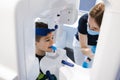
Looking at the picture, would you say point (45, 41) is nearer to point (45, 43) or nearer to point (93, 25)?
point (45, 43)

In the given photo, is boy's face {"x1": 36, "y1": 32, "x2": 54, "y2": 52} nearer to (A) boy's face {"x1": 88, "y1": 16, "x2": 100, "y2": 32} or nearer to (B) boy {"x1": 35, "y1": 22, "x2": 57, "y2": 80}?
(B) boy {"x1": 35, "y1": 22, "x2": 57, "y2": 80}

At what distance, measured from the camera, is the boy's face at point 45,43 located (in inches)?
31.0

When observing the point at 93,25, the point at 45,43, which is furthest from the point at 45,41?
the point at 93,25

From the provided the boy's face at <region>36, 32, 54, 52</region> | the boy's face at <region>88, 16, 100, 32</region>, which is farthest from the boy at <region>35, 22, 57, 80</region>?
the boy's face at <region>88, 16, 100, 32</region>

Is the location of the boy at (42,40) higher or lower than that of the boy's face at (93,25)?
lower

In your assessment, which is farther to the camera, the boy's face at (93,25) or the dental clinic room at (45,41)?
the boy's face at (93,25)

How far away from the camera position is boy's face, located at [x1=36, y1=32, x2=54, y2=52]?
79 cm

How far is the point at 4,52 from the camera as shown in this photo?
0.51 m

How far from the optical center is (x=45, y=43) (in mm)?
803

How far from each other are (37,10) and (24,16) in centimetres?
6

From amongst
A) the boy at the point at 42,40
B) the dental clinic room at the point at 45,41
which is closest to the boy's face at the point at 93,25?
the dental clinic room at the point at 45,41

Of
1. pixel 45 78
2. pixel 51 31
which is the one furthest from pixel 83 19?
pixel 45 78

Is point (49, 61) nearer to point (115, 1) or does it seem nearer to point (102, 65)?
point (102, 65)

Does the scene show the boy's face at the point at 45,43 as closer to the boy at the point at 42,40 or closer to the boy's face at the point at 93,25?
the boy at the point at 42,40
